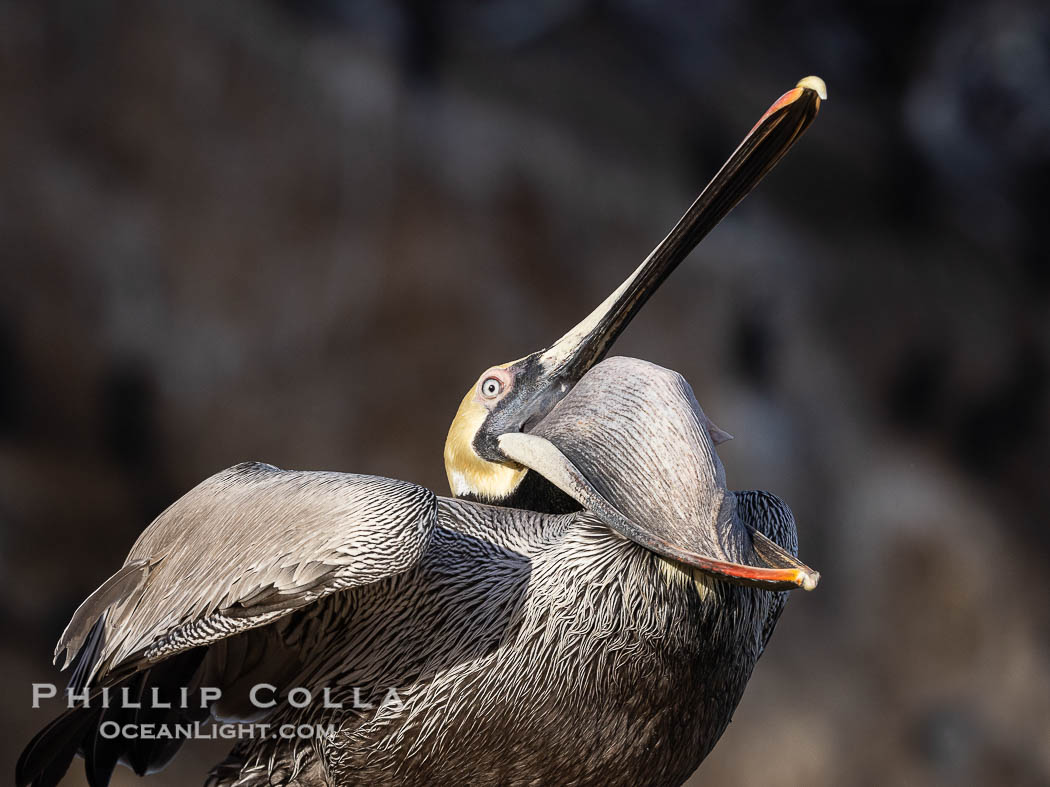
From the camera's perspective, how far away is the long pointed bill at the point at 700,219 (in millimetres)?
1005

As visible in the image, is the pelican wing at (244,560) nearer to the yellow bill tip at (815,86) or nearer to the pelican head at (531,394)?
the pelican head at (531,394)

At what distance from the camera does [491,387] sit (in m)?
1.32

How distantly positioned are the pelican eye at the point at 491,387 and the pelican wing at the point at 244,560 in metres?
0.28

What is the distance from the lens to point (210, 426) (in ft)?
7.13

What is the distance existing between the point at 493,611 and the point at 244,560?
0.84 ft

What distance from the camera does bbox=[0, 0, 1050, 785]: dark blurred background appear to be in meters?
2.10

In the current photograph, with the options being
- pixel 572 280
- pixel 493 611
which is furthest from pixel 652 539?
pixel 572 280

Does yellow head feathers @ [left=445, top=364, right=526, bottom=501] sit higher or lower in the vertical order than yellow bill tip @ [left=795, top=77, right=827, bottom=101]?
lower

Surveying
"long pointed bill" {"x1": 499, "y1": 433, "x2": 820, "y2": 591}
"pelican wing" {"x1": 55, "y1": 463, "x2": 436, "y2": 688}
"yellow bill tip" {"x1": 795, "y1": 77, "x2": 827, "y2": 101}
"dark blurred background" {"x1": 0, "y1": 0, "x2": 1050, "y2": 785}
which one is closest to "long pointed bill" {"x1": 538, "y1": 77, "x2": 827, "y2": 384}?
"yellow bill tip" {"x1": 795, "y1": 77, "x2": 827, "y2": 101}

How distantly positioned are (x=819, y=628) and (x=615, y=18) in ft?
4.98

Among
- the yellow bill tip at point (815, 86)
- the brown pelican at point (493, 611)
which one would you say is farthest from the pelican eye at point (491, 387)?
the yellow bill tip at point (815, 86)

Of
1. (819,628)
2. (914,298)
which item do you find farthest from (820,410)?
(819,628)

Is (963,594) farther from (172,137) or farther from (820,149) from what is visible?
(172,137)

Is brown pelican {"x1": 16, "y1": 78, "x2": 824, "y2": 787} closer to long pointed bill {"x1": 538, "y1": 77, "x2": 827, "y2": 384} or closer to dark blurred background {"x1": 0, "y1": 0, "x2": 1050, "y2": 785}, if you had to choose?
long pointed bill {"x1": 538, "y1": 77, "x2": 827, "y2": 384}
